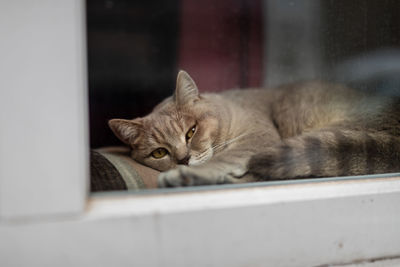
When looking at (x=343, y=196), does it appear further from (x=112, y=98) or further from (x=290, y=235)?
(x=112, y=98)

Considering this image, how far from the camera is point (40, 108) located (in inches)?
28.0

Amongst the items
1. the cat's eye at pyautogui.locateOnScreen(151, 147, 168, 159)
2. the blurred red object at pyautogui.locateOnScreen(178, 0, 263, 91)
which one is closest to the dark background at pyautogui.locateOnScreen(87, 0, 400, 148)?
the blurred red object at pyautogui.locateOnScreen(178, 0, 263, 91)

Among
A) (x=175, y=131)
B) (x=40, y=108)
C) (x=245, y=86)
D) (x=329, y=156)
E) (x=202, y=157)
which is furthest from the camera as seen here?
(x=245, y=86)

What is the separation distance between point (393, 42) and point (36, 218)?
4.12 feet

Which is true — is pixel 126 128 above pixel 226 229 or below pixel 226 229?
above

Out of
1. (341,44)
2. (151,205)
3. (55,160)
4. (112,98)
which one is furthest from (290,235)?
(112,98)

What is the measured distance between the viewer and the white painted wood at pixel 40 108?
2.30 feet

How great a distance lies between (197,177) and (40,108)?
1.41 ft

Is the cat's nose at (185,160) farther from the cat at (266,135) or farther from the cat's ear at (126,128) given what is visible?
the cat's ear at (126,128)

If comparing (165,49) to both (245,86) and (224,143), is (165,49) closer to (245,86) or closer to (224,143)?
(245,86)

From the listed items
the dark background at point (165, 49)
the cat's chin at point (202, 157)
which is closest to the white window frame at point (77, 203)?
the cat's chin at point (202, 157)

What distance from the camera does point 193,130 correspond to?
138 cm

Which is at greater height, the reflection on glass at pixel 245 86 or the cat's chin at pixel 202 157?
the reflection on glass at pixel 245 86


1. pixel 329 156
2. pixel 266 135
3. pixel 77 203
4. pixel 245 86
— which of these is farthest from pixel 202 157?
pixel 245 86
